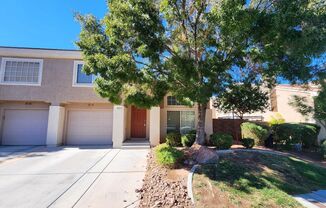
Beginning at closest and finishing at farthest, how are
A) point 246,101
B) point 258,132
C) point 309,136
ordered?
point 258,132
point 309,136
point 246,101

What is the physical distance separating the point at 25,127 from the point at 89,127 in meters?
4.85

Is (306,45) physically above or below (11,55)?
below

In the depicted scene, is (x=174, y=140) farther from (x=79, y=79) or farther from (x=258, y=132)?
(x=79, y=79)

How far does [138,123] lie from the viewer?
1656 centimetres

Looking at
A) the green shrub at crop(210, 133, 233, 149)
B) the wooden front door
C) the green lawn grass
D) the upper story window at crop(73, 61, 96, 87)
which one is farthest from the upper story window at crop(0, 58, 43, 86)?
the green lawn grass

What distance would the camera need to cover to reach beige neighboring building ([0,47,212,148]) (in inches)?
559

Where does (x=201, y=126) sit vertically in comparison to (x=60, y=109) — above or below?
below

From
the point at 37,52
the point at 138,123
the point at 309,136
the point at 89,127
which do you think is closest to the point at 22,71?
the point at 37,52

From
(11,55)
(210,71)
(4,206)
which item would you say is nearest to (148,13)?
(210,71)

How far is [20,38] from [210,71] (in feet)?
50.4

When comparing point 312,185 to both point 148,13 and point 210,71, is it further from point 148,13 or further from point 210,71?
point 148,13

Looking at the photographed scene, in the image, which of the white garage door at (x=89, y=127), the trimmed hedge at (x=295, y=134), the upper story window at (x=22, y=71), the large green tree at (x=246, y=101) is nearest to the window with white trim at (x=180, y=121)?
the large green tree at (x=246, y=101)

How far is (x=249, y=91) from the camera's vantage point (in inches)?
543

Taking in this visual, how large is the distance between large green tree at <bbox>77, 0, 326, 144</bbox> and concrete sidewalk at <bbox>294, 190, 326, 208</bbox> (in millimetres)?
4597
